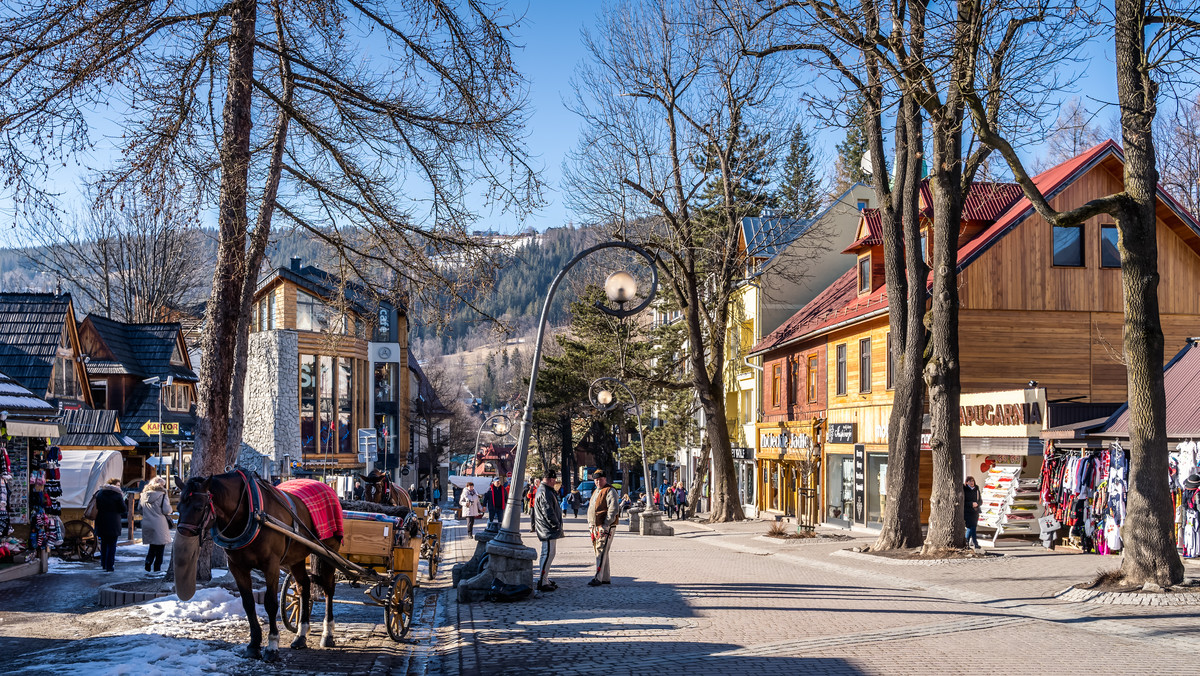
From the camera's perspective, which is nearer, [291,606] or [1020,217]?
[291,606]

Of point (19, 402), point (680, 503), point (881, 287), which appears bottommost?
point (680, 503)

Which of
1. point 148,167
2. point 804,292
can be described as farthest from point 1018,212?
point 148,167

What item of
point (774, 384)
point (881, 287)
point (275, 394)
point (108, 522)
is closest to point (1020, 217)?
point (881, 287)

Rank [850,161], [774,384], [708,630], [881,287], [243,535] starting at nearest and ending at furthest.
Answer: [243,535], [708,630], [881,287], [774,384], [850,161]

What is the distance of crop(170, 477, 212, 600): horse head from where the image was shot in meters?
8.60

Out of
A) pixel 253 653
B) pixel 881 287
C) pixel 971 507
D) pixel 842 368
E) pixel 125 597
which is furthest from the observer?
pixel 842 368

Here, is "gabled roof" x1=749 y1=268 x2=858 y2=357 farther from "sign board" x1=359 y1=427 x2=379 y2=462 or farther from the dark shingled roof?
the dark shingled roof

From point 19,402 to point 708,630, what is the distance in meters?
11.2

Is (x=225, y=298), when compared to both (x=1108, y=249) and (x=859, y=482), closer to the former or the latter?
(x=859, y=482)

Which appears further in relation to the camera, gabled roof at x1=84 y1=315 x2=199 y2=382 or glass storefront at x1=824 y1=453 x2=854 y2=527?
gabled roof at x1=84 y1=315 x2=199 y2=382

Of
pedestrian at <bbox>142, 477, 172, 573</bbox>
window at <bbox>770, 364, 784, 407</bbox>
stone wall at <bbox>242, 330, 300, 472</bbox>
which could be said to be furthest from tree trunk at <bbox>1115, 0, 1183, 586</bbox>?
stone wall at <bbox>242, 330, 300, 472</bbox>

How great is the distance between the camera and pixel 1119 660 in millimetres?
9711

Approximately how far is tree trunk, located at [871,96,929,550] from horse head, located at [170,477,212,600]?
15498 mm

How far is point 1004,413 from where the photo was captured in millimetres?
24312
